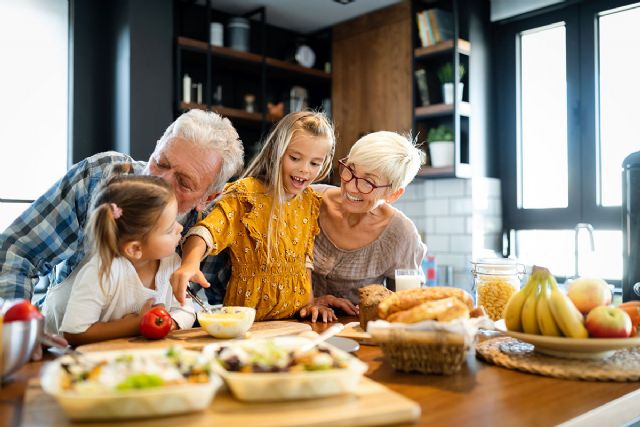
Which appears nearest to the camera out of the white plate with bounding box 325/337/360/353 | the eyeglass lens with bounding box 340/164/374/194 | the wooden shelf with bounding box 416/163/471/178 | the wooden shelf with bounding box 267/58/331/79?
the white plate with bounding box 325/337/360/353

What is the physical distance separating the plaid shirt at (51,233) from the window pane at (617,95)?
3236 millimetres

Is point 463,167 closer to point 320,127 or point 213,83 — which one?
point 213,83

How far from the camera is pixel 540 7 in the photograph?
13.8ft

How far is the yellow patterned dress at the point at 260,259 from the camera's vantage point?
194 cm

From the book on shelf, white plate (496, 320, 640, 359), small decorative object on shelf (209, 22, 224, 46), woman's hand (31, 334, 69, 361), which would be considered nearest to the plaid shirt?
woman's hand (31, 334, 69, 361)

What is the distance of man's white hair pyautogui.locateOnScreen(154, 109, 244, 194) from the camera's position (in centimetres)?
181

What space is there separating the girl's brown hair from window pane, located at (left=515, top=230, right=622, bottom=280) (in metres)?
2.91

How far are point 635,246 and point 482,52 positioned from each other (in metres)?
2.48

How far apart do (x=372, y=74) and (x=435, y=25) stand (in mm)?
662

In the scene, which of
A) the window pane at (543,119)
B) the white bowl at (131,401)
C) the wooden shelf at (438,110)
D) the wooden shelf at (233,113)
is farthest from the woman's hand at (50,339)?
the window pane at (543,119)

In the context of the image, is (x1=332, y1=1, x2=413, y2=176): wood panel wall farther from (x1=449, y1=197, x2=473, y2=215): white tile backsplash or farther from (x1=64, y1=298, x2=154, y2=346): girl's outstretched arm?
(x1=64, y1=298, x2=154, y2=346): girl's outstretched arm

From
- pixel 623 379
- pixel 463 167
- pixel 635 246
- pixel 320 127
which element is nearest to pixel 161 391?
pixel 623 379

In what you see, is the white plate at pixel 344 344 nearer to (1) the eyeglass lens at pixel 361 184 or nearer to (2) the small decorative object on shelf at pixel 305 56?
(1) the eyeglass lens at pixel 361 184

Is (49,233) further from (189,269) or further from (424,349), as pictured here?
(424,349)
